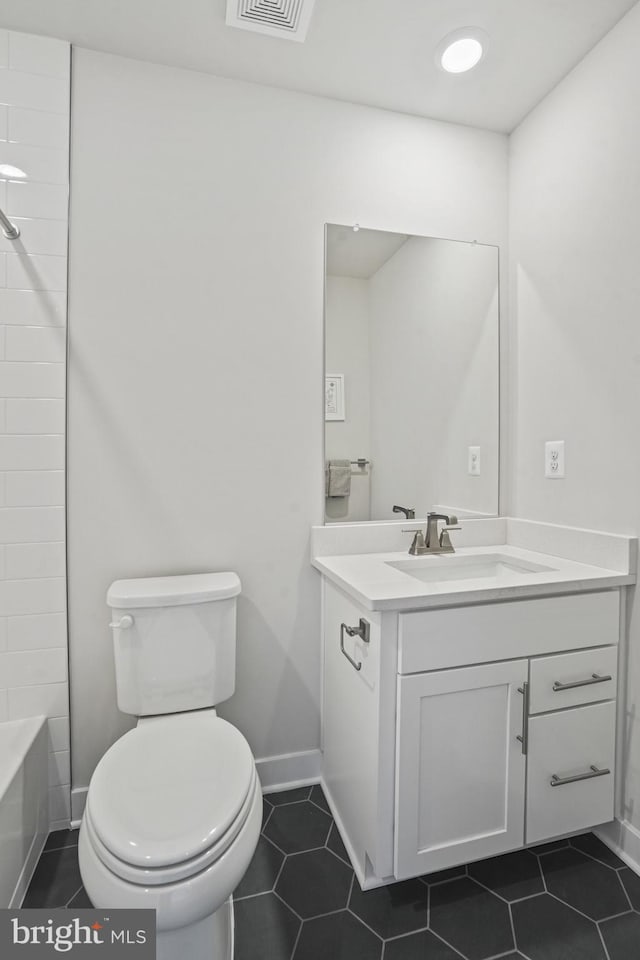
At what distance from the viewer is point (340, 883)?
4.40 feet

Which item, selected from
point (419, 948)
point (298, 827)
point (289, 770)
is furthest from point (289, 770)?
point (419, 948)

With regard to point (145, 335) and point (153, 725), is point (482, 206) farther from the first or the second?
point (153, 725)

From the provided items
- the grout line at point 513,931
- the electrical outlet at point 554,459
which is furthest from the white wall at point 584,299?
the grout line at point 513,931

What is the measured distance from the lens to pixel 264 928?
3.97 ft

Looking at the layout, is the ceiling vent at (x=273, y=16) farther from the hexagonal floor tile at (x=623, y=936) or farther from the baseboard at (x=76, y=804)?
the hexagonal floor tile at (x=623, y=936)

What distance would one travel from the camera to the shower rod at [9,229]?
53.1 inches

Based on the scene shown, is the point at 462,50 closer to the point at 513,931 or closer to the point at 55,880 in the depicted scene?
the point at 513,931

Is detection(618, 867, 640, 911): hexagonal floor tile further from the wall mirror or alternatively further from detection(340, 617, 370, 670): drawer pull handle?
the wall mirror

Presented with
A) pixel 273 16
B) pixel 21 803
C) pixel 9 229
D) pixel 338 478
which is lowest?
pixel 21 803

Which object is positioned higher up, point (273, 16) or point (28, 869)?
point (273, 16)

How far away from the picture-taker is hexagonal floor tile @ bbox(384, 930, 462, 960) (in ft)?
3.77

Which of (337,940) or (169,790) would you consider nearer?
(169,790)

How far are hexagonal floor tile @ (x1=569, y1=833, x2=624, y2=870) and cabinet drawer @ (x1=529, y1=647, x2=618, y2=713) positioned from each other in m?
0.47

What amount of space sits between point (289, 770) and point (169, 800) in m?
0.83
